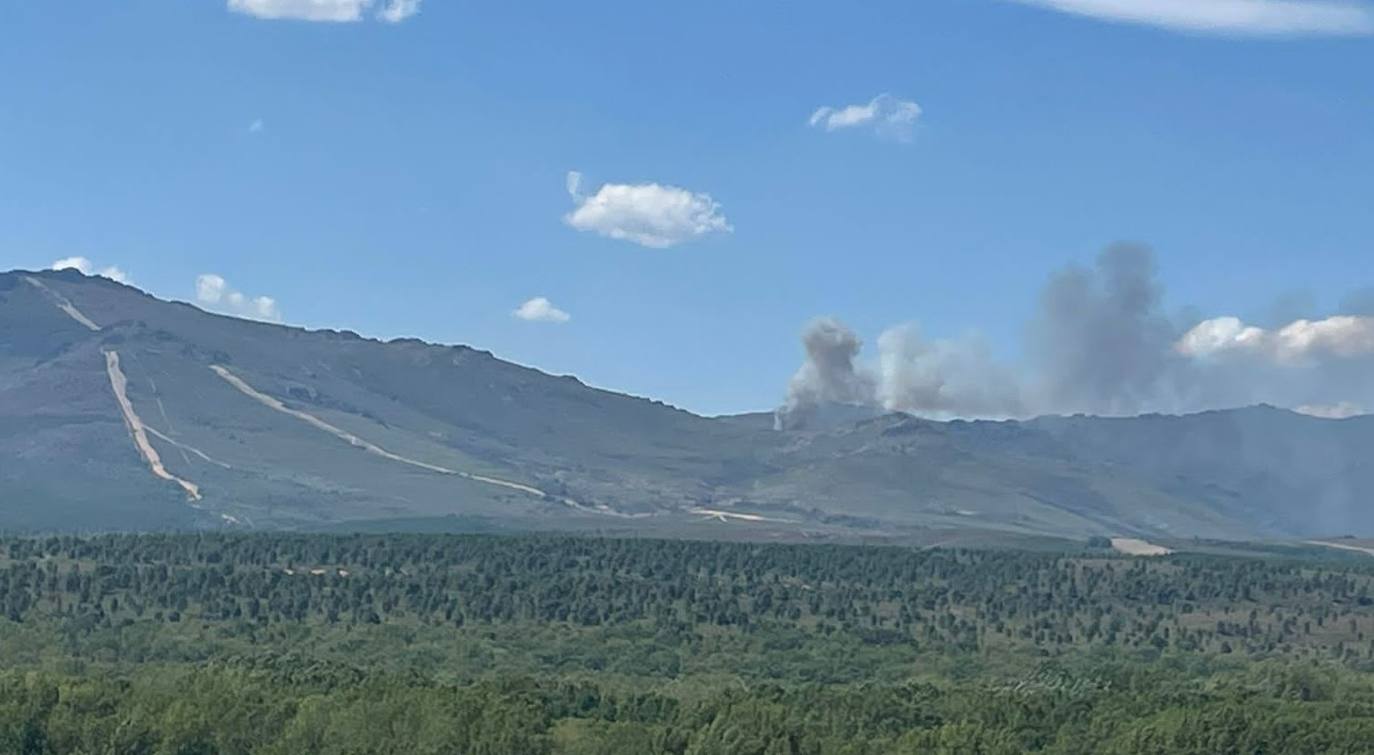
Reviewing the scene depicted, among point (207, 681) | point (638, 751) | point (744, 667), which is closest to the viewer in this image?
point (638, 751)

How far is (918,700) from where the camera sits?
111000 millimetres

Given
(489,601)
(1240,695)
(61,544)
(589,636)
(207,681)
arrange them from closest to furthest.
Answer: (207,681) < (1240,695) < (589,636) < (489,601) < (61,544)

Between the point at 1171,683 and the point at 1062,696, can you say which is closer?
the point at 1062,696

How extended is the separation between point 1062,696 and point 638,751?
3528 centimetres

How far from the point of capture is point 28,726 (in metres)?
88.3

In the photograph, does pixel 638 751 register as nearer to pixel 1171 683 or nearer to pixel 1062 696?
pixel 1062 696

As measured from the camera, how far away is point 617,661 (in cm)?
13825

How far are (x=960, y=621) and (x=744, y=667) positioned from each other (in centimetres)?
4035

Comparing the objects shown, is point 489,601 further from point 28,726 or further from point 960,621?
point 28,726

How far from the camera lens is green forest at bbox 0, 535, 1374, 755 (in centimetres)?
8831

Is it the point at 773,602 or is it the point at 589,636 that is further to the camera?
the point at 773,602

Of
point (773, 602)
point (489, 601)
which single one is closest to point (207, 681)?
point (489, 601)

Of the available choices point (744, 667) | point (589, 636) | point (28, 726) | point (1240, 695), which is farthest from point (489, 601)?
point (28, 726)

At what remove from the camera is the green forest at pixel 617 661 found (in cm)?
8831
